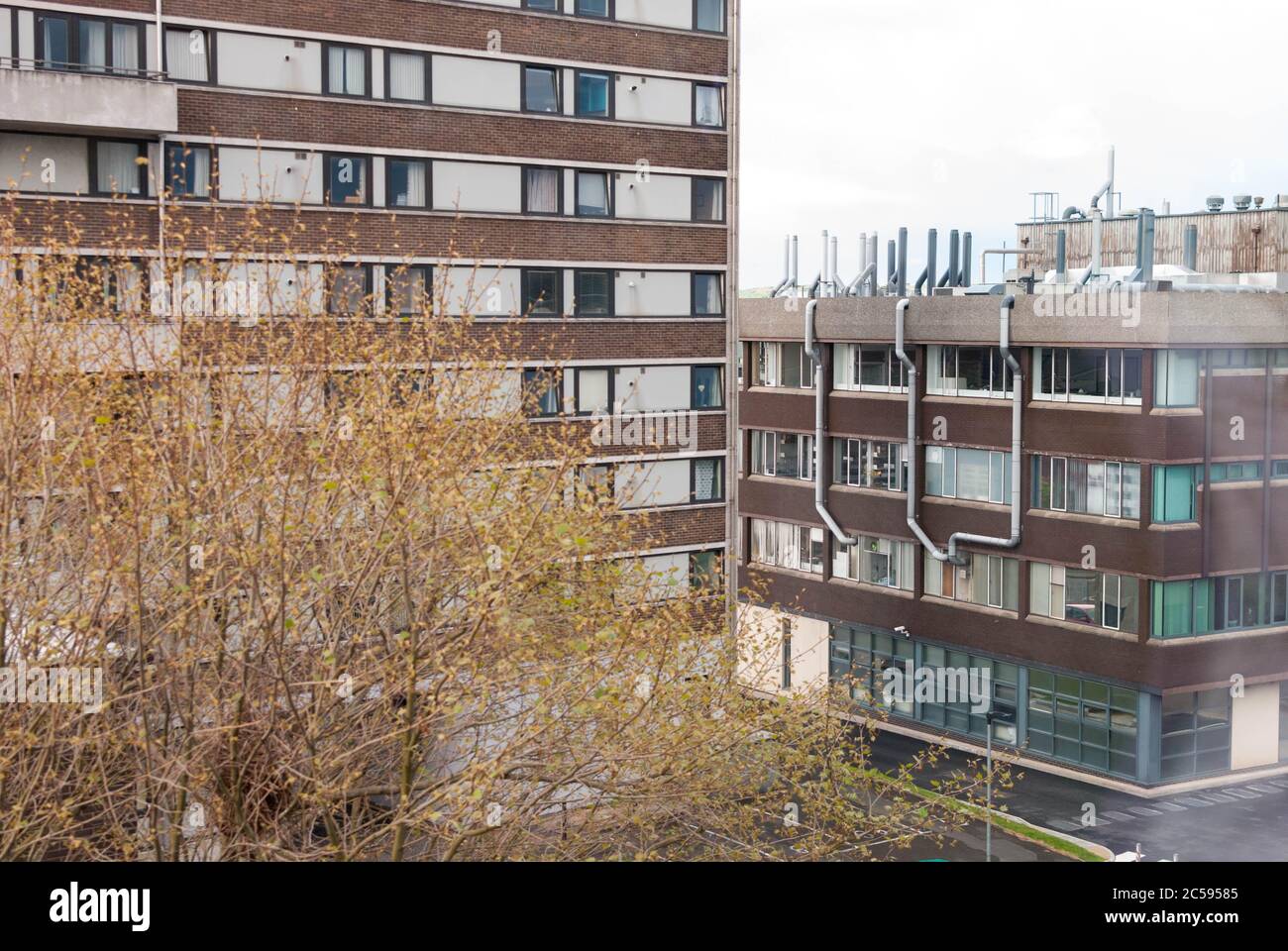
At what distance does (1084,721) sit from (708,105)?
24232mm

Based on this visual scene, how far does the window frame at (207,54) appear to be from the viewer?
36906mm

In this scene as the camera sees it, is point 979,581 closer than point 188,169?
No

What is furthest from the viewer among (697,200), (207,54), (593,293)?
(697,200)

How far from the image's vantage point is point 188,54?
37.4 metres

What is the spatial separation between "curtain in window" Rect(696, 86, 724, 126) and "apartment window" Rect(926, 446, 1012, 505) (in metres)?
16.5

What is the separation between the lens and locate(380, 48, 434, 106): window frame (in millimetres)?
40219

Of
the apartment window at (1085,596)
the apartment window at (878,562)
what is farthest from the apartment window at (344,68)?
the apartment window at (878,562)

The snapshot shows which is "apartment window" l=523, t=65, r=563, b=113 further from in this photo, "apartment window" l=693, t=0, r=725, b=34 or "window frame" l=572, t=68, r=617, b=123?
"apartment window" l=693, t=0, r=725, b=34

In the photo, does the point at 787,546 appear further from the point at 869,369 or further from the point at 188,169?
the point at 188,169

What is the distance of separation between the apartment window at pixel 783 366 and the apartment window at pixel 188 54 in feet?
96.9

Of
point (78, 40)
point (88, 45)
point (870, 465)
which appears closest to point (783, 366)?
point (870, 465)

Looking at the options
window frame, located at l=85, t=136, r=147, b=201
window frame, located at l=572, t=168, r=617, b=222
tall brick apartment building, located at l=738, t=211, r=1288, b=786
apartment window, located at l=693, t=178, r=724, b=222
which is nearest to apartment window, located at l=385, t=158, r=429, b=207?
window frame, located at l=572, t=168, r=617, b=222

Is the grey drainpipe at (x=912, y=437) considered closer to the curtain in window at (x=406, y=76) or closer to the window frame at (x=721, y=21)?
the window frame at (x=721, y=21)
